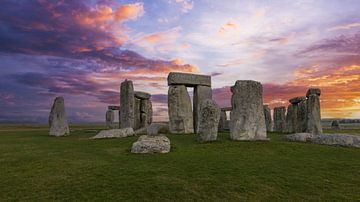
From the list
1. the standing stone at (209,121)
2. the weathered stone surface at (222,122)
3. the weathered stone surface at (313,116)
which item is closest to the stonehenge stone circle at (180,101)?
the weathered stone surface at (222,122)

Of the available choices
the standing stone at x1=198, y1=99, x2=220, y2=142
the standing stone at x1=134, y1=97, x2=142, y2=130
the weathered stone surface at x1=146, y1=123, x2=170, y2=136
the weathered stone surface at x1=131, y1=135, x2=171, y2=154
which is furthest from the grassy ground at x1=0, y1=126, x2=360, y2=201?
the standing stone at x1=134, y1=97, x2=142, y2=130

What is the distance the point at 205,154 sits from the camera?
10.7m

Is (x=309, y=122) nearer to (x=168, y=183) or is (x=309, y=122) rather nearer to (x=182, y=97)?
(x=182, y=97)

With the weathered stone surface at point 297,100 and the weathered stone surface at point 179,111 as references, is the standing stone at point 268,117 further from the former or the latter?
the weathered stone surface at point 179,111

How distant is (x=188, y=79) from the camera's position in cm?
2131

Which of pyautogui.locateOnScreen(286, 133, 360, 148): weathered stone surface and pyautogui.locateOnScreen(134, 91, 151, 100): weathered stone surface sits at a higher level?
pyautogui.locateOnScreen(134, 91, 151, 100): weathered stone surface

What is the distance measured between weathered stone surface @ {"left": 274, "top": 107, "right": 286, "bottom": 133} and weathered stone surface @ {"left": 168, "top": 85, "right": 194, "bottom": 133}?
→ 32.5 ft

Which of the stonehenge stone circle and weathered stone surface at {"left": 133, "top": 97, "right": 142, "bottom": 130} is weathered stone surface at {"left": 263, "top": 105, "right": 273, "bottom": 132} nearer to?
the stonehenge stone circle

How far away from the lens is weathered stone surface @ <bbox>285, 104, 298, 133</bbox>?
2352 cm

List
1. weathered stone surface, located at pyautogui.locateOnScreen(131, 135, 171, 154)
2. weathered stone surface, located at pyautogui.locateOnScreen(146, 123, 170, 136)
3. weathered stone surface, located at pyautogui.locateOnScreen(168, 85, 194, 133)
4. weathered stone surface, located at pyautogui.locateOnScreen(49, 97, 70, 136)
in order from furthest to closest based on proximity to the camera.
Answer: weathered stone surface, located at pyautogui.locateOnScreen(49, 97, 70, 136) < weathered stone surface, located at pyautogui.locateOnScreen(168, 85, 194, 133) < weathered stone surface, located at pyautogui.locateOnScreen(146, 123, 170, 136) < weathered stone surface, located at pyautogui.locateOnScreen(131, 135, 171, 154)

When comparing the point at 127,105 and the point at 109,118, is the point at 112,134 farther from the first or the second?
the point at 109,118

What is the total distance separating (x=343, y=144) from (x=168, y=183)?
10.2 metres

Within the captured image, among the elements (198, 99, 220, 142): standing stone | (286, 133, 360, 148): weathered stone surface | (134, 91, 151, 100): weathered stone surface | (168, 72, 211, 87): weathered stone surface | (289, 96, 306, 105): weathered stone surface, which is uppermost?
(168, 72, 211, 87): weathered stone surface

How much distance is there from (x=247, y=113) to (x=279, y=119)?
46.7 ft
